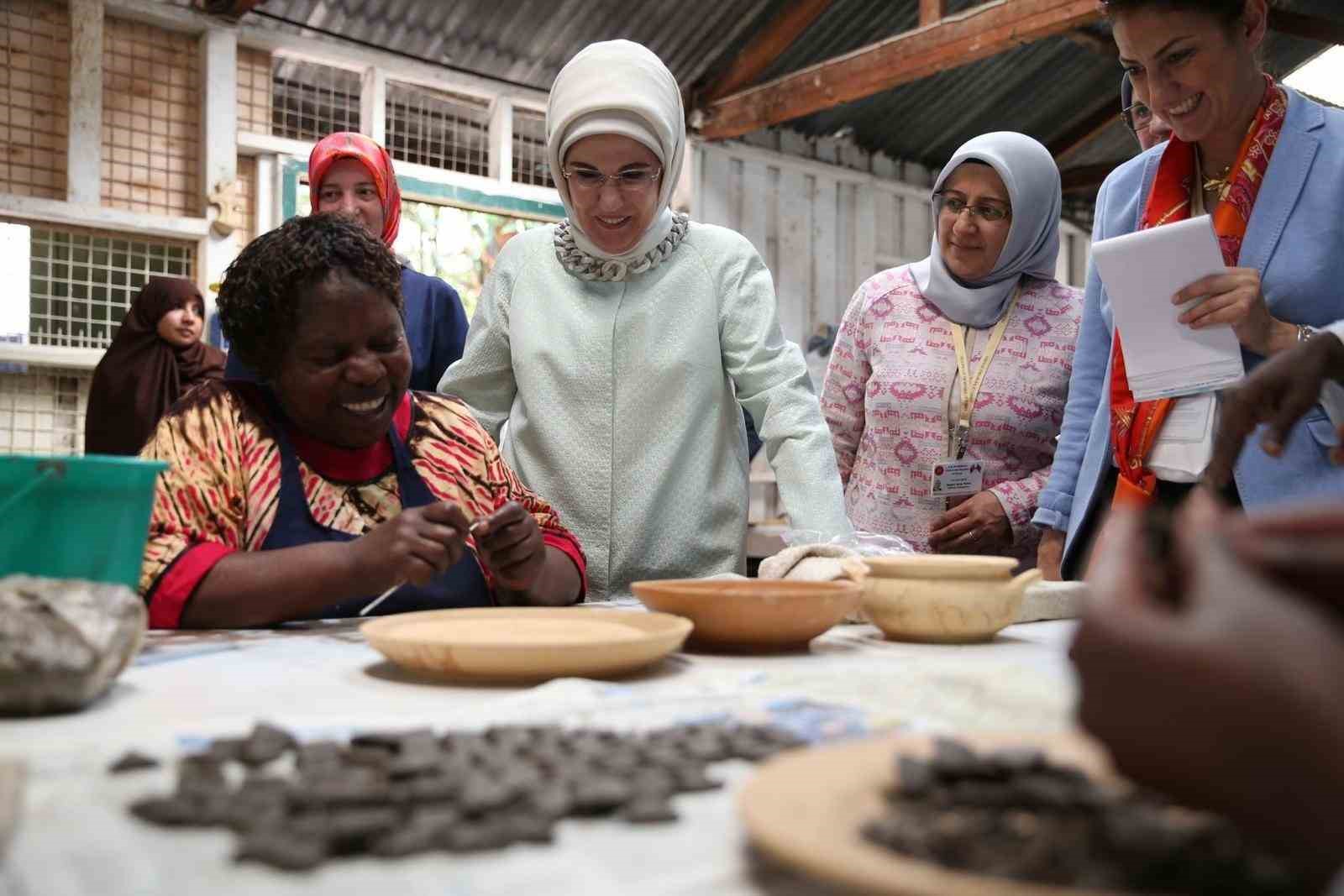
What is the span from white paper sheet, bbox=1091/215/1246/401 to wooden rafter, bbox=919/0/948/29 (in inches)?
160

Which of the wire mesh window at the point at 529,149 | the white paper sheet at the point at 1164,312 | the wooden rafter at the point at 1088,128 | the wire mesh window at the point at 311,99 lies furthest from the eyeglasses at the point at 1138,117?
the wooden rafter at the point at 1088,128

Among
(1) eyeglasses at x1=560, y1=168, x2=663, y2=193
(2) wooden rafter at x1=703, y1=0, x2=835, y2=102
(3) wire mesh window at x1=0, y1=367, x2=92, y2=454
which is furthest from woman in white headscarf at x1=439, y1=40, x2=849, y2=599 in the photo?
(2) wooden rafter at x1=703, y1=0, x2=835, y2=102

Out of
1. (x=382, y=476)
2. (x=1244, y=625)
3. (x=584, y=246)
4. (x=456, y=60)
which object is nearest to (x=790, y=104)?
(x=456, y=60)

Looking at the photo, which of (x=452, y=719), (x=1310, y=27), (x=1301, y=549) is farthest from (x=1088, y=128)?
(x=1301, y=549)

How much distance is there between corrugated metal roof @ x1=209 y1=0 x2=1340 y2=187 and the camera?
5.79m

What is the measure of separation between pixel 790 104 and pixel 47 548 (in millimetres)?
5757

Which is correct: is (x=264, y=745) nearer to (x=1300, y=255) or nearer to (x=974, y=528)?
(x=1300, y=255)

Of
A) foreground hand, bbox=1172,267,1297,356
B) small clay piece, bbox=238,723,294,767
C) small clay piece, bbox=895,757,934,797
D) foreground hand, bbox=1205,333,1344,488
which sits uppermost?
foreground hand, bbox=1172,267,1297,356

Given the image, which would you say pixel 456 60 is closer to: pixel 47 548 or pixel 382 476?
pixel 382 476

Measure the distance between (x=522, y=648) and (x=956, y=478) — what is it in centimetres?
178

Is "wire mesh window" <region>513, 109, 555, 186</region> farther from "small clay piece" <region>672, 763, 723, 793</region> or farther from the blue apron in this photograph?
"small clay piece" <region>672, 763, 723, 793</region>

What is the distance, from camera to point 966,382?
9.29 ft

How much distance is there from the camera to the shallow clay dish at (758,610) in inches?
56.4

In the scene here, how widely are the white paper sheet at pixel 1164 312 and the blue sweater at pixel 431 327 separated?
5.25ft
